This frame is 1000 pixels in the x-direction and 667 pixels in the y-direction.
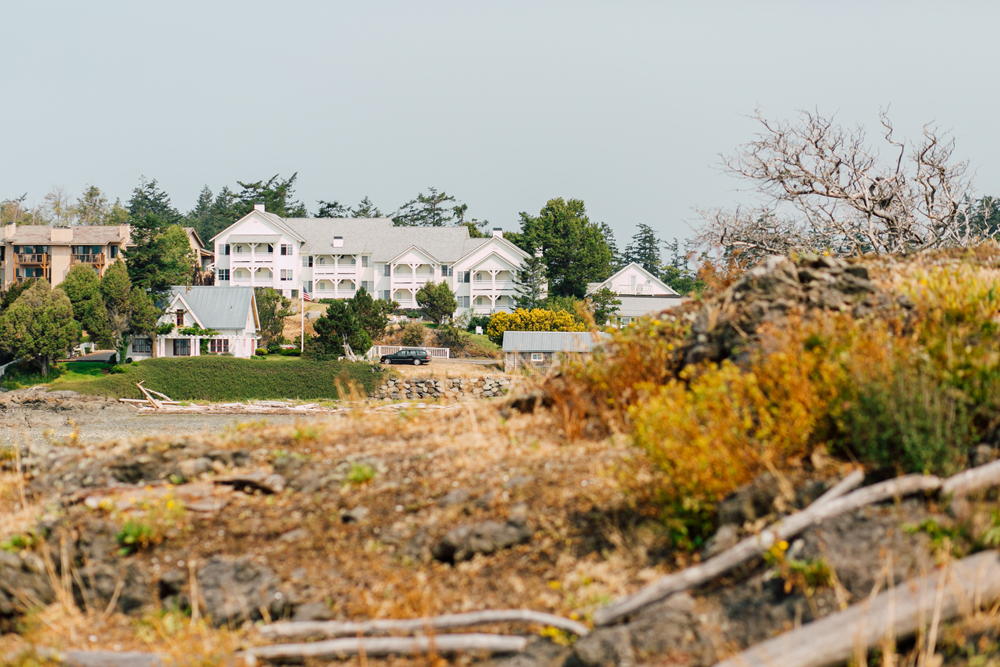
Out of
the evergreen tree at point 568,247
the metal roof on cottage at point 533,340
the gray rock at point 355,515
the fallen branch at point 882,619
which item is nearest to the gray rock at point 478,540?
the gray rock at point 355,515

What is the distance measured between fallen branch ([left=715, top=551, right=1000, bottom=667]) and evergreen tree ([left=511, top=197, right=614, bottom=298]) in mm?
63830

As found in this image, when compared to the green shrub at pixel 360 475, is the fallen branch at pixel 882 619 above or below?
below

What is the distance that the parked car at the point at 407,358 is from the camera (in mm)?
49406

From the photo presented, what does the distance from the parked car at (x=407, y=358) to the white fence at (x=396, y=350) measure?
1.70ft

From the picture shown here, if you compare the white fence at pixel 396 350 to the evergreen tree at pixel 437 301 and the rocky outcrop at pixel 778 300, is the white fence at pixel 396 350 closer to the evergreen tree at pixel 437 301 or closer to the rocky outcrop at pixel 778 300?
the evergreen tree at pixel 437 301

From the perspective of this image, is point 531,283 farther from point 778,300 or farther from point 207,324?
point 778,300

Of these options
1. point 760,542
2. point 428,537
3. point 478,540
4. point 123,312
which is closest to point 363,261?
point 123,312

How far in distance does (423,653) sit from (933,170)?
16687mm

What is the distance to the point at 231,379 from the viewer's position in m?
47.0

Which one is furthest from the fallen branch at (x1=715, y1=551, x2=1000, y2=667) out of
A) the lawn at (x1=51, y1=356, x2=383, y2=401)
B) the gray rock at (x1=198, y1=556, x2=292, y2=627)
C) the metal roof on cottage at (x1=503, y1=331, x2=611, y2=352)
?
the metal roof on cottage at (x1=503, y1=331, x2=611, y2=352)

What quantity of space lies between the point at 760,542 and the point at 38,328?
51.2m

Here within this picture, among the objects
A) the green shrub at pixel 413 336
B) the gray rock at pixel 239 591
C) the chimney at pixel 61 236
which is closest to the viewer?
the gray rock at pixel 239 591

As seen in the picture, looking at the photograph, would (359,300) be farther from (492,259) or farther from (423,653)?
(423,653)

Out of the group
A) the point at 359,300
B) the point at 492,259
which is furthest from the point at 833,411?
the point at 492,259
